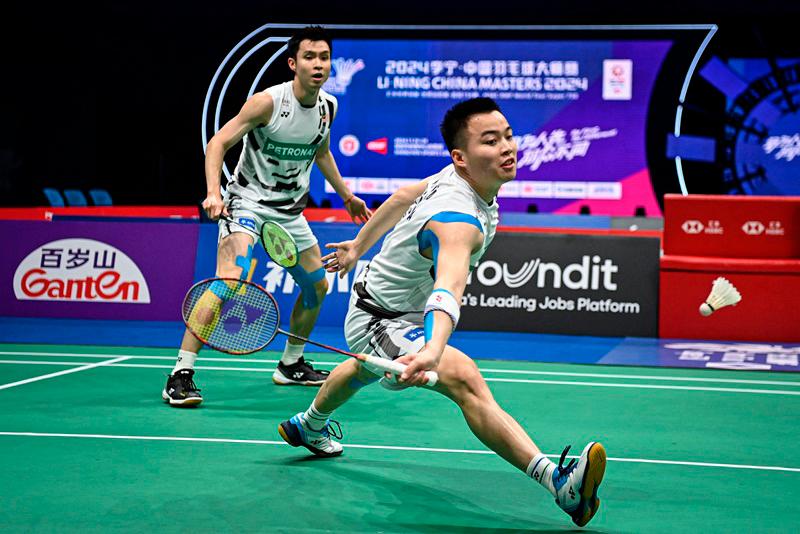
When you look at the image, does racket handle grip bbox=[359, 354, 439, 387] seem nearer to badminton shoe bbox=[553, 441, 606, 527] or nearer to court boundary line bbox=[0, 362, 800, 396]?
badminton shoe bbox=[553, 441, 606, 527]

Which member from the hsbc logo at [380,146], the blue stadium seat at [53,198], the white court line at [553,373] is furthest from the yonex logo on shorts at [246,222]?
the blue stadium seat at [53,198]

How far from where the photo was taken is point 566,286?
25.0 ft

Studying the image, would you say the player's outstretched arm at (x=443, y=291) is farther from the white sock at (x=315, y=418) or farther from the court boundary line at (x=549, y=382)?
the court boundary line at (x=549, y=382)

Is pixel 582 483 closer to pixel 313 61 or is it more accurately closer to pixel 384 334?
pixel 384 334

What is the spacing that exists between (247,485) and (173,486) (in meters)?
0.25

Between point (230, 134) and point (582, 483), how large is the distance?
2.79 metres

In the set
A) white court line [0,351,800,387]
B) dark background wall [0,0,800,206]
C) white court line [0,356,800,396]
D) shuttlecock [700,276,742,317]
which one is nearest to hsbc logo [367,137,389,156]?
dark background wall [0,0,800,206]

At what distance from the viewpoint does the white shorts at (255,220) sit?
16.3 ft

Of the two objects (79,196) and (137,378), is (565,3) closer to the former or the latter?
(79,196)

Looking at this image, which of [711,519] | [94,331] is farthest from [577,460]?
[94,331]

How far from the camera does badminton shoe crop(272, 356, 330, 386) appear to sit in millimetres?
5336

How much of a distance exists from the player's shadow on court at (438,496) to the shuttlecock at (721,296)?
165 inches

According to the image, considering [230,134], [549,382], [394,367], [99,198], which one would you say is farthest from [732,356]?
[99,198]

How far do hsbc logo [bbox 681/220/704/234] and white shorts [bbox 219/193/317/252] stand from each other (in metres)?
3.91
